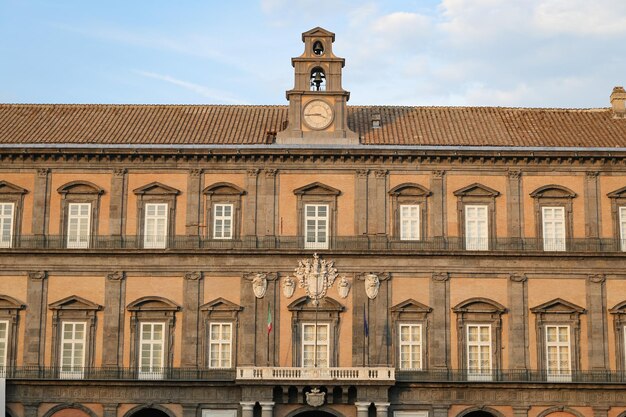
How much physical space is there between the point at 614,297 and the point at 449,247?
7498 mm

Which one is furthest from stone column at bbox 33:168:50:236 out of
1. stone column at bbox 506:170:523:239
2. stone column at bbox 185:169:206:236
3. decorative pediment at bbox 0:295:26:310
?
stone column at bbox 506:170:523:239

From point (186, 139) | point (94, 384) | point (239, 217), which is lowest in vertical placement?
point (94, 384)

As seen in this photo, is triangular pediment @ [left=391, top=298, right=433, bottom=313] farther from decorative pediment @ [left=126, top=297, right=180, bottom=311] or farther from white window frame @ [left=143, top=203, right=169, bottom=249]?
white window frame @ [left=143, top=203, right=169, bottom=249]

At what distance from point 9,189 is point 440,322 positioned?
2018cm

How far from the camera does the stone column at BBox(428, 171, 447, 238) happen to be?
52531mm

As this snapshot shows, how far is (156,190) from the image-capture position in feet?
174

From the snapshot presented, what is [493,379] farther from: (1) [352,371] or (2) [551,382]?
(1) [352,371]

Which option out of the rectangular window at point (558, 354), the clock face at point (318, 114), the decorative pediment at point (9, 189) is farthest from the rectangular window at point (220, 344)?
the rectangular window at point (558, 354)

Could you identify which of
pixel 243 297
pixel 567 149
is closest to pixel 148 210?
pixel 243 297

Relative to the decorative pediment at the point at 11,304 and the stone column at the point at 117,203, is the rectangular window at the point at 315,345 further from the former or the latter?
the decorative pediment at the point at 11,304

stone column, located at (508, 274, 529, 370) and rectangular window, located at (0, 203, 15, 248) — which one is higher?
rectangular window, located at (0, 203, 15, 248)

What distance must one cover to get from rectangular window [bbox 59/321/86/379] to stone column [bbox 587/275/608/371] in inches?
872

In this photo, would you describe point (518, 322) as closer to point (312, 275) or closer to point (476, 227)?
point (476, 227)

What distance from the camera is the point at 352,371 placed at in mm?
49438
